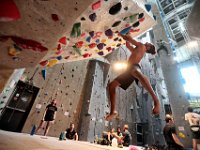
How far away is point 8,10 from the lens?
1106mm

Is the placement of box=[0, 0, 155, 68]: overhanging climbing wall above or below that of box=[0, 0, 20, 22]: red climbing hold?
above

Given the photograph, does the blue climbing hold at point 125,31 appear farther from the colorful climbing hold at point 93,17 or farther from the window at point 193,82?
the window at point 193,82

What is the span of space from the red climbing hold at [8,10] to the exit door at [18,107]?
6554mm

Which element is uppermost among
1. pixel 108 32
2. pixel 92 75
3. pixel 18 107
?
pixel 92 75

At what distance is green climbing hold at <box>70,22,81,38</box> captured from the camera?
2148 millimetres

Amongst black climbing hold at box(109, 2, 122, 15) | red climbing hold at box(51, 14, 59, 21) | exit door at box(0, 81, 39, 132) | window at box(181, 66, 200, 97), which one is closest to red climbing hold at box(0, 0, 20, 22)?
red climbing hold at box(51, 14, 59, 21)

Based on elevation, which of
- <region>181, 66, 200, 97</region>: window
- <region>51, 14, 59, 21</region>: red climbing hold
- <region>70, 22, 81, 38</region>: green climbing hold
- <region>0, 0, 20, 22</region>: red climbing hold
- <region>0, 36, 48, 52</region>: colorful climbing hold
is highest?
<region>181, 66, 200, 97</region>: window

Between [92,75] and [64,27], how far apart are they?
9.44 meters

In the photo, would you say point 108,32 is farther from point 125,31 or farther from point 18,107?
point 18,107

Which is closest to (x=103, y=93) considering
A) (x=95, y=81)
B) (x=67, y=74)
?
(x=95, y=81)

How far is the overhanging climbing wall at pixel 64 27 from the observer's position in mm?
1204

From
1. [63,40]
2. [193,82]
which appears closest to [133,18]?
[63,40]

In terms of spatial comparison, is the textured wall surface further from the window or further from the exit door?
the window

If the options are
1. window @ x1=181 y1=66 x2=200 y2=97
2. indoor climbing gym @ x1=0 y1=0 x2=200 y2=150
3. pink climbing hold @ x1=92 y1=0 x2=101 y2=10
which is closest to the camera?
indoor climbing gym @ x1=0 y1=0 x2=200 y2=150
